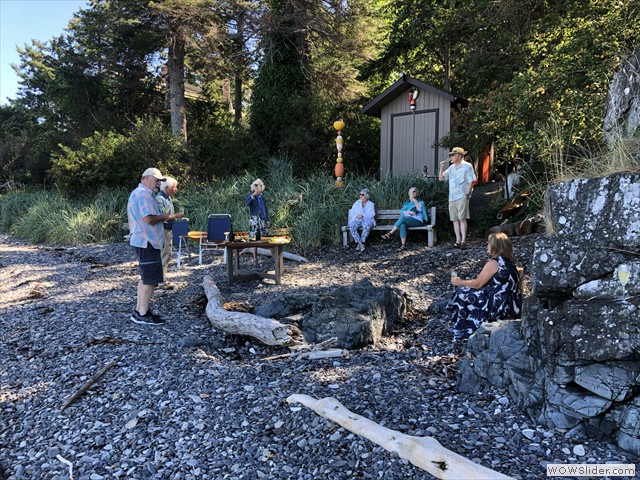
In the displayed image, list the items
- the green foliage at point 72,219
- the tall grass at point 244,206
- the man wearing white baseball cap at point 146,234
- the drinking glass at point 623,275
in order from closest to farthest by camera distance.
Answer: the drinking glass at point 623,275 → the man wearing white baseball cap at point 146,234 → the tall grass at point 244,206 → the green foliage at point 72,219

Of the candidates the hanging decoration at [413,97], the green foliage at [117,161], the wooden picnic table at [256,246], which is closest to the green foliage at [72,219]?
the green foliage at [117,161]

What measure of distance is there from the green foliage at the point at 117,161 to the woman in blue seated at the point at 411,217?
773 centimetres

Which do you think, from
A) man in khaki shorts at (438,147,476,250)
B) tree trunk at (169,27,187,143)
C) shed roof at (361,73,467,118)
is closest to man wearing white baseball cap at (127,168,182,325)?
man in khaki shorts at (438,147,476,250)

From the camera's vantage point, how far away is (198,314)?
5.40 metres

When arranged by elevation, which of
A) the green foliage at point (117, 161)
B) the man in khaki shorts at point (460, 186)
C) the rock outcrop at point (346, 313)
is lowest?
the rock outcrop at point (346, 313)

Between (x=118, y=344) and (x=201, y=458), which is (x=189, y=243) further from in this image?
(x=201, y=458)

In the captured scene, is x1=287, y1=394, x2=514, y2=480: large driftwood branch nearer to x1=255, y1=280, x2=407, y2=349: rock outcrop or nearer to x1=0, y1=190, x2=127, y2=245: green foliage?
x1=255, y1=280, x2=407, y2=349: rock outcrop

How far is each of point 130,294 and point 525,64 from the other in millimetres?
8474

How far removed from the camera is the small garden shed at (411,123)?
12922mm

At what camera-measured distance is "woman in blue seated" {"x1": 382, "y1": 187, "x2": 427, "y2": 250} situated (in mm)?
8719

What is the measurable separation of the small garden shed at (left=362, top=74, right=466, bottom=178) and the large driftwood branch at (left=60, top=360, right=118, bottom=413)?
384 inches

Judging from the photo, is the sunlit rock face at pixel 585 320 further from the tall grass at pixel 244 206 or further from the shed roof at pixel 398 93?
the shed roof at pixel 398 93

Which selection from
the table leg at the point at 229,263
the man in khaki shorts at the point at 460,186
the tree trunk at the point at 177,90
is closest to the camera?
the table leg at the point at 229,263

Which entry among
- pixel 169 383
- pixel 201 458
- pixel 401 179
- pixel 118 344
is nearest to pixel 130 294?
pixel 118 344
